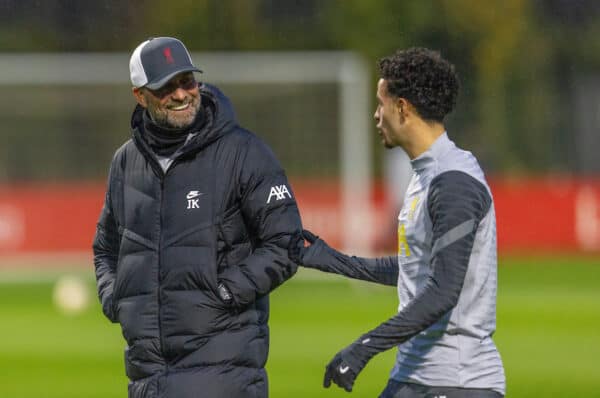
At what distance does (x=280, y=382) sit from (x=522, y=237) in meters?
16.9

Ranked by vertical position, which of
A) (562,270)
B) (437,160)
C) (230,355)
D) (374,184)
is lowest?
(562,270)

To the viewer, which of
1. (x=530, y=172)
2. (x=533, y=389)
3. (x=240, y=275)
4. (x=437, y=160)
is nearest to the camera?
(x=437, y=160)

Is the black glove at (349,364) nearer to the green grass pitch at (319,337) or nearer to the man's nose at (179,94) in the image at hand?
the man's nose at (179,94)

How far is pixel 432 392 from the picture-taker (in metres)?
5.07

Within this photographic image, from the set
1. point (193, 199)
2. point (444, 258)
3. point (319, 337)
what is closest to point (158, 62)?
point (193, 199)

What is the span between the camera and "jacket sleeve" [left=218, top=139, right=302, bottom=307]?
216 inches

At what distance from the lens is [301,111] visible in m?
28.7

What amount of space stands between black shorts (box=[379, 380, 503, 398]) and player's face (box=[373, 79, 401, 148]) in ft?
2.80

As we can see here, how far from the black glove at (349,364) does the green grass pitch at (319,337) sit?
7288 mm

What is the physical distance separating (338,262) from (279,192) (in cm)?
34

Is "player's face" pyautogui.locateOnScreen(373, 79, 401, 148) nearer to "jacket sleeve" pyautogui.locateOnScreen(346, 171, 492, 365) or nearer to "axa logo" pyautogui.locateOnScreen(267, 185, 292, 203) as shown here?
"jacket sleeve" pyautogui.locateOnScreen(346, 171, 492, 365)

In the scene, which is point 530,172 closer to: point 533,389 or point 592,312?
point 592,312

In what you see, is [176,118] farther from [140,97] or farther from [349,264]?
[349,264]

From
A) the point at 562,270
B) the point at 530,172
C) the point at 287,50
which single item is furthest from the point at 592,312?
the point at 287,50
